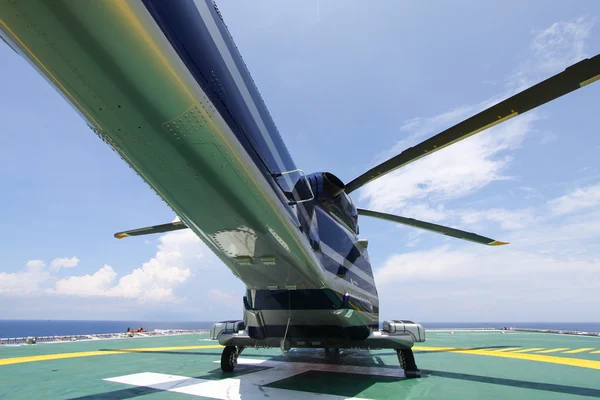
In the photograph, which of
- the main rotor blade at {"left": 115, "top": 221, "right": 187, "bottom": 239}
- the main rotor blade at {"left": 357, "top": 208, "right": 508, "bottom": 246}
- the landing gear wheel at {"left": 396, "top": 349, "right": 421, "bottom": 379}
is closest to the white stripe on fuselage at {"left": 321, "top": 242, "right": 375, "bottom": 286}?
the landing gear wheel at {"left": 396, "top": 349, "right": 421, "bottom": 379}

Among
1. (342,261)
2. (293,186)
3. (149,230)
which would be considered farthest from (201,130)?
(149,230)

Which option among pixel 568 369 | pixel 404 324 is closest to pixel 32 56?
pixel 404 324

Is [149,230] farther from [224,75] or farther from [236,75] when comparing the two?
[224,75]

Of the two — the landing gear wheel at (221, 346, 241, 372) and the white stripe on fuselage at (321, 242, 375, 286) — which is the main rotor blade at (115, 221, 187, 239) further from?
the white stripe on fuselage at (321, 242, 375, 286)

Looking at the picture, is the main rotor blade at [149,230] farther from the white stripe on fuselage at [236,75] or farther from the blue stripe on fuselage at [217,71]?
the blue stripe on fuselage at [217,71]

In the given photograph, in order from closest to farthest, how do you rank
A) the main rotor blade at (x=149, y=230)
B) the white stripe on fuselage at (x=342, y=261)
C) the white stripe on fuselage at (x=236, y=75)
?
the white stripe on fuselage at (x=236, y=75) < the white stripe on fuselage at (x=342, y=261) < the main rotor blade at (x=149, y=230)

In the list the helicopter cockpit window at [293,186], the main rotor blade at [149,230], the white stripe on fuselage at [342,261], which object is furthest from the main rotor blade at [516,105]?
the main rotor blade at [149,230]

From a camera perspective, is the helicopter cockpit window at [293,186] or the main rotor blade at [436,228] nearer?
the helicopter cockpit window at [293,186]

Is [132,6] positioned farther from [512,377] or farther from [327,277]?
[512,377]
